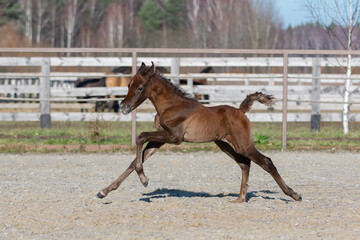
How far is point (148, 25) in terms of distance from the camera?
68.8m

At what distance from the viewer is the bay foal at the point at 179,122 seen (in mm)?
6789

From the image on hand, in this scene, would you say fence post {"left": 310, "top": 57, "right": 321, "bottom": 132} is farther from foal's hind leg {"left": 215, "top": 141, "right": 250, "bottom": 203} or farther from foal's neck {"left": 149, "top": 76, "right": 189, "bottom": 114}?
foal's neck {"left": 149, "top": 76, "right": 189, "bottom": 114}

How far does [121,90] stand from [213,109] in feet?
29.2

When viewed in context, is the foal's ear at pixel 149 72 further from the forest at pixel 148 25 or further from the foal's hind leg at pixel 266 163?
the forest at pixel 148 25

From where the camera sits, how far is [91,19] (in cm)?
7219

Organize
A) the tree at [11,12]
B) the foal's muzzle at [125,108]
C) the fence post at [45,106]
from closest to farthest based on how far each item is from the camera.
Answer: the foal's muzzle at [125,108], the fence post at [45,106], the tree at [11,12]

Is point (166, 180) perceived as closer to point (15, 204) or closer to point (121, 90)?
point (15, 204)

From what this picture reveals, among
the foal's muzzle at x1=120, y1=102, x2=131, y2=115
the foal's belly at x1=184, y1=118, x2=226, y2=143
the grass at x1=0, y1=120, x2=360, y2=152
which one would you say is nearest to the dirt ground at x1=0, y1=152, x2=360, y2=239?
the foal's belly at x1=184, y1=118, x2=226, y2=143

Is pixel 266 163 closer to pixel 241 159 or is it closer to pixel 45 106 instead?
pixel 241 159

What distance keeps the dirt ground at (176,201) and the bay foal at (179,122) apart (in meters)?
0.52

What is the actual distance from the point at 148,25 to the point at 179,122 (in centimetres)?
6284

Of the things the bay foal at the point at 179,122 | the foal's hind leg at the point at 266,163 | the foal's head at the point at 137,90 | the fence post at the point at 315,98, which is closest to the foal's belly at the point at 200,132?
the bay foal at the point at 179,122

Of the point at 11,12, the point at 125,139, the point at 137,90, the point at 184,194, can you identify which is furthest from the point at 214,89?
the point at 11,12

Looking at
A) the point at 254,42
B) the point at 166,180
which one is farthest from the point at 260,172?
the point at 254,42
